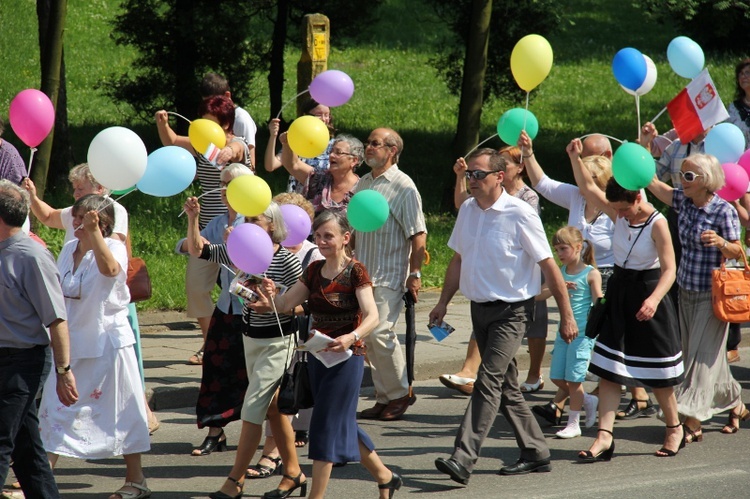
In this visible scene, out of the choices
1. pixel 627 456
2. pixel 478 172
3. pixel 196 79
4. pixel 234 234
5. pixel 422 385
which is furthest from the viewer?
pixel 196 79

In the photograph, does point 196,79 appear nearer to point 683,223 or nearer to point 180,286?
point 180,286

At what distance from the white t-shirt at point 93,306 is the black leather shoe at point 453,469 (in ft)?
6.28

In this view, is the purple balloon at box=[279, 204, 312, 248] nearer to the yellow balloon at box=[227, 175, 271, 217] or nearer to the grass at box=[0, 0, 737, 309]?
the yellow balloon at box=[227, 175, 271, 217]

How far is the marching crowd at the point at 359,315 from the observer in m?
5.75

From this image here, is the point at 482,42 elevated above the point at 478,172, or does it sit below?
above

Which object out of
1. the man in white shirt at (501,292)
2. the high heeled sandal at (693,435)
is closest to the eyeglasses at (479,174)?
the man in white shirt at (501,292)

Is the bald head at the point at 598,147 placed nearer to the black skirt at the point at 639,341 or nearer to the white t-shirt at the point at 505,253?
the black skirt at the point at 639,341

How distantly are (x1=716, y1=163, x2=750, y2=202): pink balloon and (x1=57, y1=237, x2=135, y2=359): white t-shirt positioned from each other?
13.7 ft

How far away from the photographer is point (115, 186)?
6254 millimetres

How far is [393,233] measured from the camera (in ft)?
26.5

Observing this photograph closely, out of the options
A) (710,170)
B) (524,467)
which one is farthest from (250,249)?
(710,170)

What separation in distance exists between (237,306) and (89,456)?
136cm

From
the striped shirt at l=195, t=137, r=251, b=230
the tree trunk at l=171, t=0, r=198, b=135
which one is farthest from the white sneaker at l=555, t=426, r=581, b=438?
the tree trunk at l=171, t=0, r=198, b=135

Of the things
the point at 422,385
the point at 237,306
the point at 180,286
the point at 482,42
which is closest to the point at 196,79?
the point at 482,42
